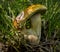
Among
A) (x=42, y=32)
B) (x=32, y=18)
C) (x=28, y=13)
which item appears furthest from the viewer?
(x=42, y=32)

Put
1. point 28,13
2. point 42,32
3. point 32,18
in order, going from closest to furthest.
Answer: point 28,13 < point 32,18 < point 42,32

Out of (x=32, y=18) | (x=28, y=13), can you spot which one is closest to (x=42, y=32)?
(x=32, y=18)

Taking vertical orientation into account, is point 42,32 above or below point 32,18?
below

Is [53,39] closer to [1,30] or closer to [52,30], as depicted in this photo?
[52,30]

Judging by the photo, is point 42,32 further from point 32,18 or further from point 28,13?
point 28,13
